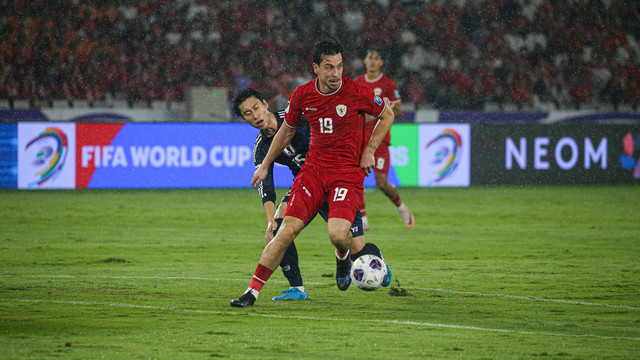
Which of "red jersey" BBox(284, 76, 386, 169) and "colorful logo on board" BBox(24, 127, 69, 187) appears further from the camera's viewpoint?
"colorful logo on board" BBox(24, 127, 69, 187)

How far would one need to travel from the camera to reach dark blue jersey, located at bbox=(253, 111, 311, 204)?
7867mm

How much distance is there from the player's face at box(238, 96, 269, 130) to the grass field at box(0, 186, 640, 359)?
153cm

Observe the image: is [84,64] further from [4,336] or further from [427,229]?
[4,336]

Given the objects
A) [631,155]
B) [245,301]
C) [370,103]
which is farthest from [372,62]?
[631,155]

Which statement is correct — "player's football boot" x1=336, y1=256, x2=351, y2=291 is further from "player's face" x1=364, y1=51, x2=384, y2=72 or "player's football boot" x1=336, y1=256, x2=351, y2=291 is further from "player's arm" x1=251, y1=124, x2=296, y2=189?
"player's face" x1=364, y1=51, x2=384, y2=72

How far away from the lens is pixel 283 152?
26.2 ft

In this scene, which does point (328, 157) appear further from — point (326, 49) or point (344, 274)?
point (344, 274)

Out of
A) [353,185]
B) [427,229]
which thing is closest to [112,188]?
[427,229]

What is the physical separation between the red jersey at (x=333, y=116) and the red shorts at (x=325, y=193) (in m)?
0.09

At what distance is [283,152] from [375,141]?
1029 millimetres

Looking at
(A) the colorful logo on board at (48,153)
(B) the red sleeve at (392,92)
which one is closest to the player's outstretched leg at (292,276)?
(B) the red sleeve at (392,92)

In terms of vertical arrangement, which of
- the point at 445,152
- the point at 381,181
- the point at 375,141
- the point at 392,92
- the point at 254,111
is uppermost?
the point at 392,92

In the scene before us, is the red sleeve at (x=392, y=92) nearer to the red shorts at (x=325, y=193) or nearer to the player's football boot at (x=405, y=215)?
the player's football boot at (x=405, y=215)

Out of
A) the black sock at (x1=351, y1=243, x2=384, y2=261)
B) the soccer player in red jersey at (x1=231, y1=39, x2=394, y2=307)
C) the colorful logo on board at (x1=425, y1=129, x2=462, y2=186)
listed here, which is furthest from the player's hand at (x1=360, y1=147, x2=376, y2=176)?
the colorful logo on board at (x1=425, y1=129, x2=462, y2=186)
